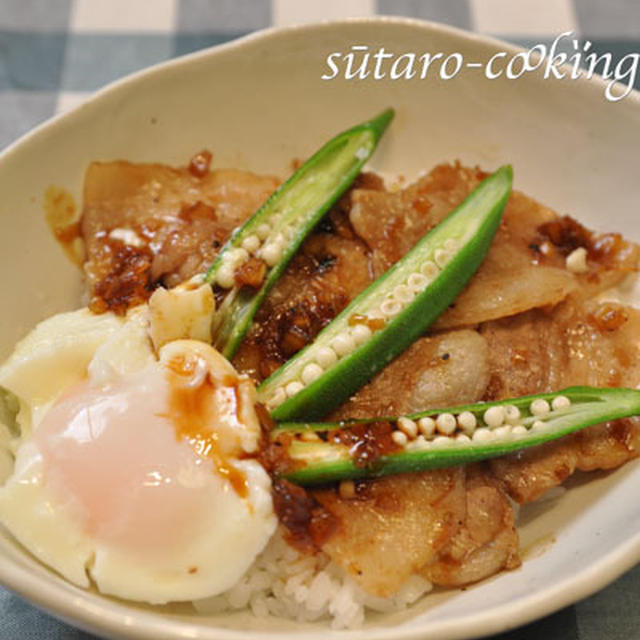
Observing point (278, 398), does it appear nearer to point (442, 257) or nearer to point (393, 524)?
point (393, 524)

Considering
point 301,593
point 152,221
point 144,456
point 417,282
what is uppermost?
point 417,282

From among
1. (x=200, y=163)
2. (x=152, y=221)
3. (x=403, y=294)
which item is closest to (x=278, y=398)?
(x=403, y=294)

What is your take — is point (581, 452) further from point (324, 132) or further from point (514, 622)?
point (324, 132)

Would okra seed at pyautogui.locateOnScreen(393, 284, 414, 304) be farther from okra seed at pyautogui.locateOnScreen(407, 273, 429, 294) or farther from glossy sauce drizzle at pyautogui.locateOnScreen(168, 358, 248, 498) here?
glossy sauce drizzle at pyautogui.locateOnScreen(168, 358, 248, 498)

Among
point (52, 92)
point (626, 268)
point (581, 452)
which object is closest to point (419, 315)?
point (581, 452)

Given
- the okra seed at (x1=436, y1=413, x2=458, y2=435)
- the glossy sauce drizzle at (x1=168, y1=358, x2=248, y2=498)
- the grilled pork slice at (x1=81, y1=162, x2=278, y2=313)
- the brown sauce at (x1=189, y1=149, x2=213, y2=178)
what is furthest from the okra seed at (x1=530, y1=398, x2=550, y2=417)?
the brown sauce at (x1=189, y1=149, x2=213, y2=178)

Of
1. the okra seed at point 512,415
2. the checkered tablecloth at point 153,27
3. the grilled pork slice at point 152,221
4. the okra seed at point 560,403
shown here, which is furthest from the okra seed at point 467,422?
the checkered tablecloth at point 153,27

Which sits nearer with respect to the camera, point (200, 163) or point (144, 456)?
point (144, 456)
